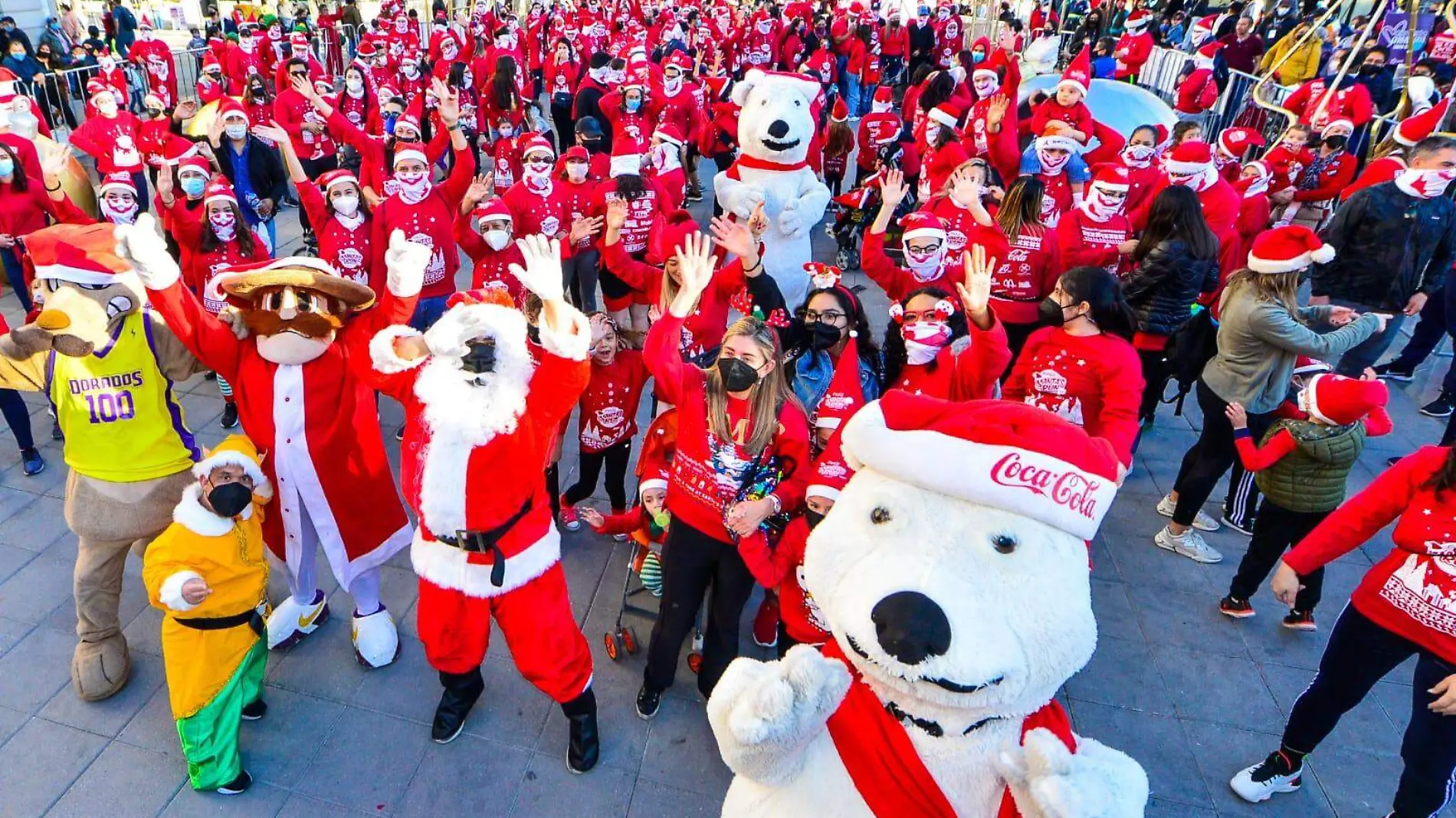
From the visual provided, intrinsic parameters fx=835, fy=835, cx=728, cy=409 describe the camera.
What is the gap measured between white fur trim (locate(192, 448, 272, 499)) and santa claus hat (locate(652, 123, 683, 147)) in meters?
6.37

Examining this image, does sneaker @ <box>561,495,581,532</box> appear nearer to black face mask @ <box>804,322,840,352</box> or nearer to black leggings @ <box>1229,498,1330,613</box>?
black face mask @ <box>804,322,840,352</box>

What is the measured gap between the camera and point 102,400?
10.9ft

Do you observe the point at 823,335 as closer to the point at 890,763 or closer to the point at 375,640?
the point at 890,763

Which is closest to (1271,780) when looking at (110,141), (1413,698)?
(1413,698)

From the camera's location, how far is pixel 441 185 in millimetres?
6043

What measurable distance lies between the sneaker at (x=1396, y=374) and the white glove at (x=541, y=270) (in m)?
7.16

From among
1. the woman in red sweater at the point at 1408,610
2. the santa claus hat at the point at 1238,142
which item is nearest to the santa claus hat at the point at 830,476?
the woman in red sweater at the point at 1408,610

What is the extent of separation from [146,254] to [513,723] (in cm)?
228

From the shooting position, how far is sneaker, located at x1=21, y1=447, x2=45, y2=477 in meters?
5.03

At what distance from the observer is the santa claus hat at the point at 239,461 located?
3.09 metres

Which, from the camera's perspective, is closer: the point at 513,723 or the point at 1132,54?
the point at 513,723

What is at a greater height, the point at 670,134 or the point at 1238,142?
the point at 1238,142

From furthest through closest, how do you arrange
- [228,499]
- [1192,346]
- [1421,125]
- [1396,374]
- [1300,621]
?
[1421,125], [1396,374], [1192,346], [1300,621], [228,499]

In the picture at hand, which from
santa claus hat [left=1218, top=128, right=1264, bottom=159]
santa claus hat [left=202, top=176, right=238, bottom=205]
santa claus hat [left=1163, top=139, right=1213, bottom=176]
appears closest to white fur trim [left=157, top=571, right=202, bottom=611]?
santa claus hat [left=202, top=176, right=238, bottom=205]
